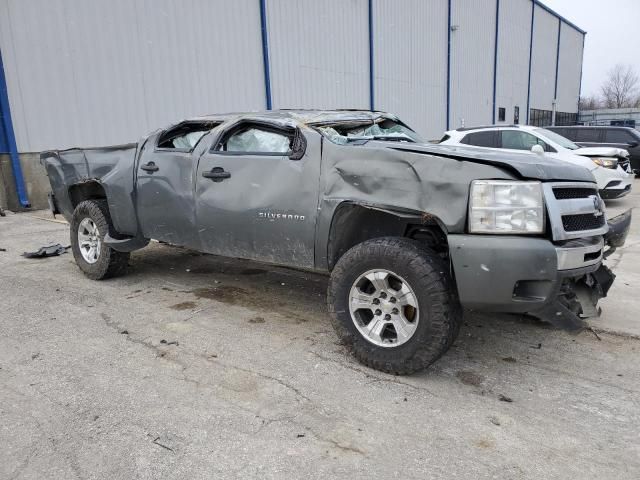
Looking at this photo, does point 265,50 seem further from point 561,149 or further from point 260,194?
point 260,194

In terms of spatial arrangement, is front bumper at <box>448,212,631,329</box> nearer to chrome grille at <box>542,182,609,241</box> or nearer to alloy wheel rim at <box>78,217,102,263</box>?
chrome grille at <box>542,182,609,241</box>

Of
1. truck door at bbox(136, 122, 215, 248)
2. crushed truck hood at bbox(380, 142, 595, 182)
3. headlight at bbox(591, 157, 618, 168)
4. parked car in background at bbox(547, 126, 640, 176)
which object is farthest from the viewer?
parked car in background at bbox(547, 126, 640, 176)

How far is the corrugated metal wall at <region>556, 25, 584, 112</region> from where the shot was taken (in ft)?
127

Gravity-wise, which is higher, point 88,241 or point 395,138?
point 395,138

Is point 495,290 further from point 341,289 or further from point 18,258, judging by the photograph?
point 18,258

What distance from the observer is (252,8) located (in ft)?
45.8

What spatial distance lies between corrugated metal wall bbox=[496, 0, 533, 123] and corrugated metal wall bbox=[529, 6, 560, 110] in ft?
4.94

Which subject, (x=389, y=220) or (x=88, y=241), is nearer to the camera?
(x=389, y=220)

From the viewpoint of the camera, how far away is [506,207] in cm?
296

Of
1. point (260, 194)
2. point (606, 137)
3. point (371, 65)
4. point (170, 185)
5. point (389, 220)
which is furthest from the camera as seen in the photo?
point (371, 65)

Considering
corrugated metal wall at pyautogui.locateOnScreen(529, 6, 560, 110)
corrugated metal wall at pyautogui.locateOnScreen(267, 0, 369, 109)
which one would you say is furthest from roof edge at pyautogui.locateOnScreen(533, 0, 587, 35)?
corrugated metal wall at pyautogui.locateOnScreen(267, 0, 369, 109)

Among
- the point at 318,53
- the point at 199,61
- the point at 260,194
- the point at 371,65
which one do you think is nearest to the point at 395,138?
the point at 260,194

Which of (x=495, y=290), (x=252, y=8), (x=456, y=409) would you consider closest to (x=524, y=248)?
(x=495, y=290)

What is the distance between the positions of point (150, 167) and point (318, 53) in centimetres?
1278
